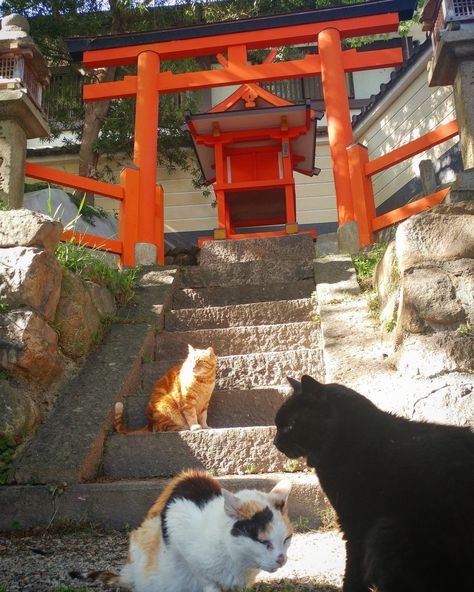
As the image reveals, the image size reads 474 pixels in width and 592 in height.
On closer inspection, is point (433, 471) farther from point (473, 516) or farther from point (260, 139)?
point (260, 139)

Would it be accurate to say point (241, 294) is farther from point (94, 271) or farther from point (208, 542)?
point (208, 542)

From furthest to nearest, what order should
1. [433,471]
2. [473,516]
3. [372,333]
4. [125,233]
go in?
[125,233] → [372,333] → [433,471] → [473,516]

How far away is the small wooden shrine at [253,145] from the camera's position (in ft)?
24.7

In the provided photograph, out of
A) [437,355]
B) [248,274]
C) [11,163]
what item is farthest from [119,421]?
[11,163]

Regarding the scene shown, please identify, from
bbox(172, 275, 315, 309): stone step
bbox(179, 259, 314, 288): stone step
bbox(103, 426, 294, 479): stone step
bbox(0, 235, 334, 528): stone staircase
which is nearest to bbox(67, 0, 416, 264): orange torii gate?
bbox(179, 259, 314, 288): stone step

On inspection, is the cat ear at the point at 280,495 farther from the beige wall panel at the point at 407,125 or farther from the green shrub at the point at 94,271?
the beige wall panel at the point at 407,125

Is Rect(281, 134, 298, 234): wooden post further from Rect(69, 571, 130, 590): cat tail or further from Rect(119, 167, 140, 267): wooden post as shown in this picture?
Rect(69, 571, 130, 590): cat tail

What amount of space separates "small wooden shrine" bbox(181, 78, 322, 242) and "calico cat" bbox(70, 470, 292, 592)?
544 cm

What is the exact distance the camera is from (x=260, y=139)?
7.91 metres

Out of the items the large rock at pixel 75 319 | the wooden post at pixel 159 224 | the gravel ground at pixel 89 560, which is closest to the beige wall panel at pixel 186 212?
the wooden post at pixel 159 224

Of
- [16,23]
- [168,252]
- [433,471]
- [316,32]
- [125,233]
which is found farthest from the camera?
[168,252]

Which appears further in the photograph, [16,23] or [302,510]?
[16,23]

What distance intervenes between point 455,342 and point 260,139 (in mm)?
5439

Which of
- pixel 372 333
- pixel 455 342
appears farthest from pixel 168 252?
pixel 455 342
